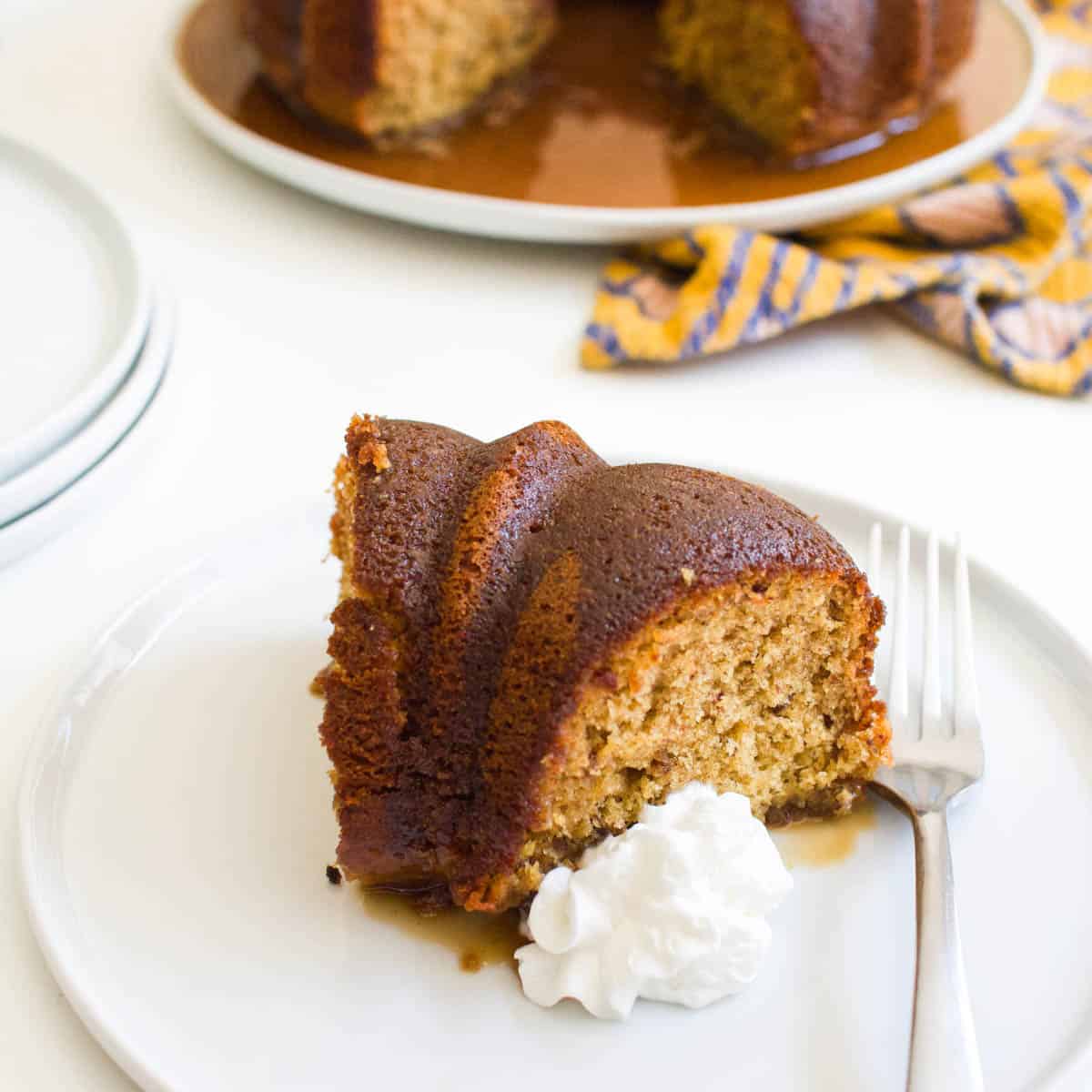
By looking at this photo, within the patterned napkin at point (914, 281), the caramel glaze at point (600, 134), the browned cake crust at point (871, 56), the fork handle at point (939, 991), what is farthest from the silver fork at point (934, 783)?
the browned cake crust at point (871, 56)

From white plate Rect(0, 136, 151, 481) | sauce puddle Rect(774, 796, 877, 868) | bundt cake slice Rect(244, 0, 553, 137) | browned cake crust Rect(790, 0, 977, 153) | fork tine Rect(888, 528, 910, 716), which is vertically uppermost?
browned cake crust Rect(790, 0, 977, 153)

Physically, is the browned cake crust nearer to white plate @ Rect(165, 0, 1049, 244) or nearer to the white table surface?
white plate @ Rect(165, 0, 1049, 244)

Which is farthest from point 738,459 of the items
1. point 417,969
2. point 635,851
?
point 417,969

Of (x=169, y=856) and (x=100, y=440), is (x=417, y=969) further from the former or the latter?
(x=100, y=440)

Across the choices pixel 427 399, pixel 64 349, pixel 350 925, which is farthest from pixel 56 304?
pixel 350 925

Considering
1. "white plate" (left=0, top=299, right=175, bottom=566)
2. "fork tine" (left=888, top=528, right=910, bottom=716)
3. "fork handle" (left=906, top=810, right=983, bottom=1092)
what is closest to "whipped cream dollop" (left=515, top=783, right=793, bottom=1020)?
"fork handle" (left=906, top=810, right=983, bottom=1092)
